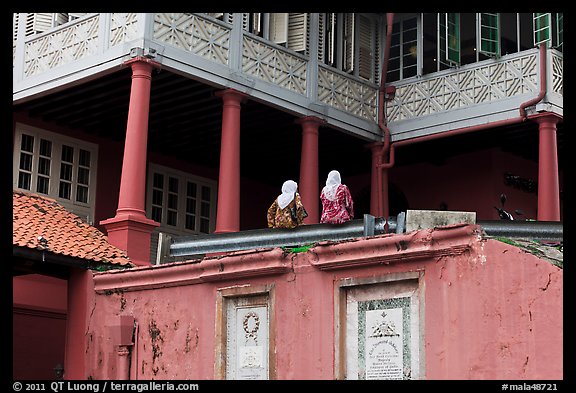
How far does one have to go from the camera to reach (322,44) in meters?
20.6

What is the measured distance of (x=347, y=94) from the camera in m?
20.9

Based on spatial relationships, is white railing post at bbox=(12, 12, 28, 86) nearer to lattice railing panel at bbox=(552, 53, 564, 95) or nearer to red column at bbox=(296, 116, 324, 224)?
red column at bbox=(296, 116, 324, 224)

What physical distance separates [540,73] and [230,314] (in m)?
9.19

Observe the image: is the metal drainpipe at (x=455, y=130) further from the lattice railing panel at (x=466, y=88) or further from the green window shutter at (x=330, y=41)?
the green window shutter at (x=330, y=41)

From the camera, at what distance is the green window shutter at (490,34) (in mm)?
20188

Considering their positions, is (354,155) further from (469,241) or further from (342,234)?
(469,241)

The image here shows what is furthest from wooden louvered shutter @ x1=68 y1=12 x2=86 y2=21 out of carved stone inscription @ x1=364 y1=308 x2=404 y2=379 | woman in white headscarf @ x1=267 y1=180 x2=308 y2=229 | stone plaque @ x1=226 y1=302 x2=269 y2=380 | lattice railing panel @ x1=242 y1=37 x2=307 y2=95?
carved stone inscription @ x1=364 y1=308 x2=404 y2=379

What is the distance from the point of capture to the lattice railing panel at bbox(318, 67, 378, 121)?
2042 centimetres

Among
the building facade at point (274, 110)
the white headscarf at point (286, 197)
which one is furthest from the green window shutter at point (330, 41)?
the white headscarf at point (286, 197)

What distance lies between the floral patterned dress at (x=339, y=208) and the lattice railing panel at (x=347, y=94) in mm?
6585

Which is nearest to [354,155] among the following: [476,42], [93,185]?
[476,42]

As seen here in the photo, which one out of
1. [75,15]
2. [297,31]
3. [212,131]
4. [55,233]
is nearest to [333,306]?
[55,233]

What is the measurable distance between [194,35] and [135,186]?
292cm

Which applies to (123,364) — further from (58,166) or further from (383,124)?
(383,124)
